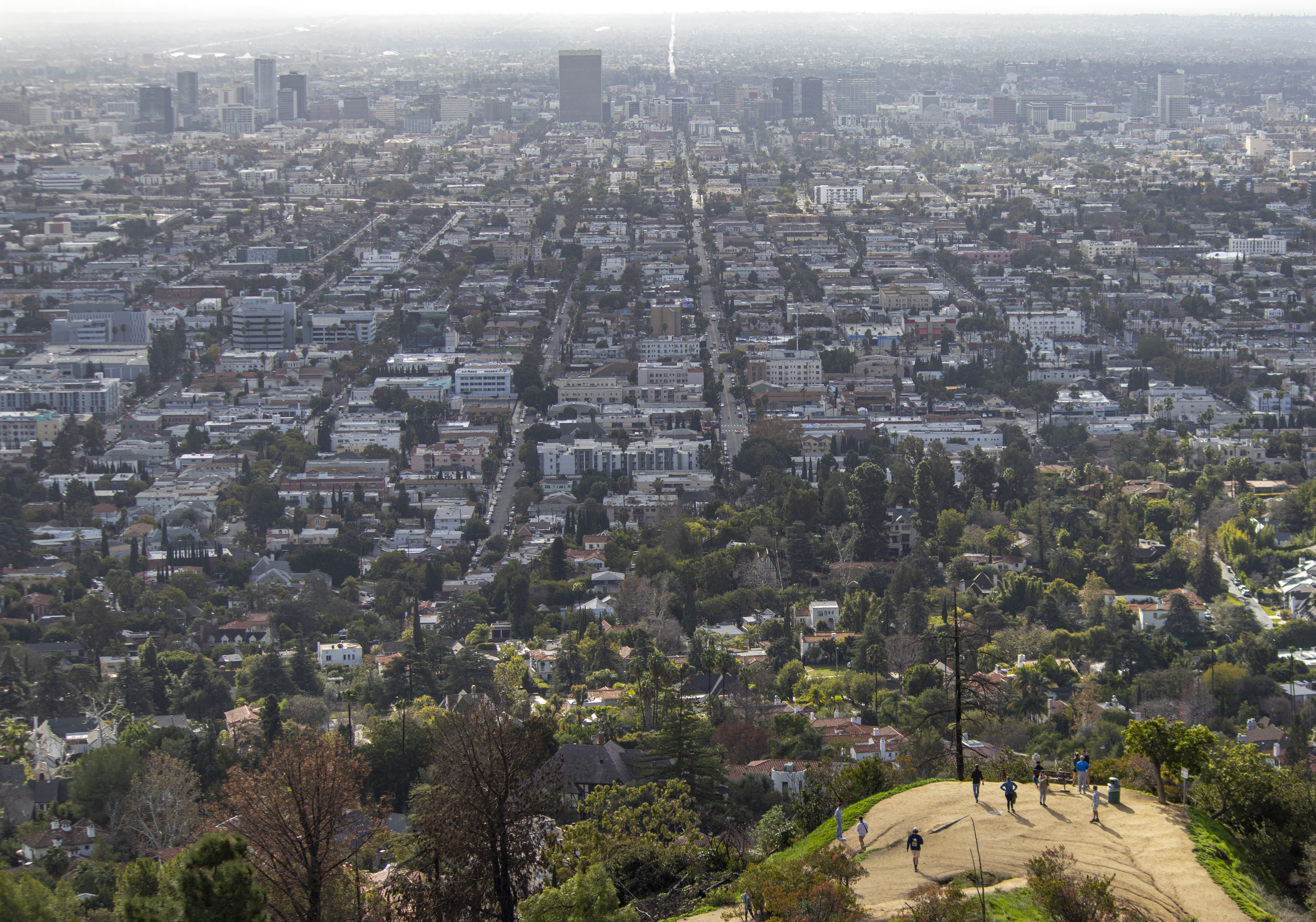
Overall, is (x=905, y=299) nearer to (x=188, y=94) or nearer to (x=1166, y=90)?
(x=1166, y=90)

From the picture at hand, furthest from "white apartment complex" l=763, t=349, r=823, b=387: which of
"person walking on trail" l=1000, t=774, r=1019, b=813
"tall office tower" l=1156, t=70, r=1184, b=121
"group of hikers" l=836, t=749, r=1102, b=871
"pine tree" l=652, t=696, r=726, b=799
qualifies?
"tall office tower" l=1156, t=70, r=1184, b=121

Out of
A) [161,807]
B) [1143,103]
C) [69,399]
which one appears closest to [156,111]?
[1143,103]

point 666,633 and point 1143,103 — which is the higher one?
point 1143,103

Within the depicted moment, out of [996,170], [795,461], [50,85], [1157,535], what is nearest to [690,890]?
[1157,535]

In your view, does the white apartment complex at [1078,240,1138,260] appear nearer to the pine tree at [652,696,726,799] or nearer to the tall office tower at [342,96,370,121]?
the pine tree at [652,696,726,799]

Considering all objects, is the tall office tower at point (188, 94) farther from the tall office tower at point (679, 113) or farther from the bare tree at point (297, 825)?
the bare tree at point (297, 825)
